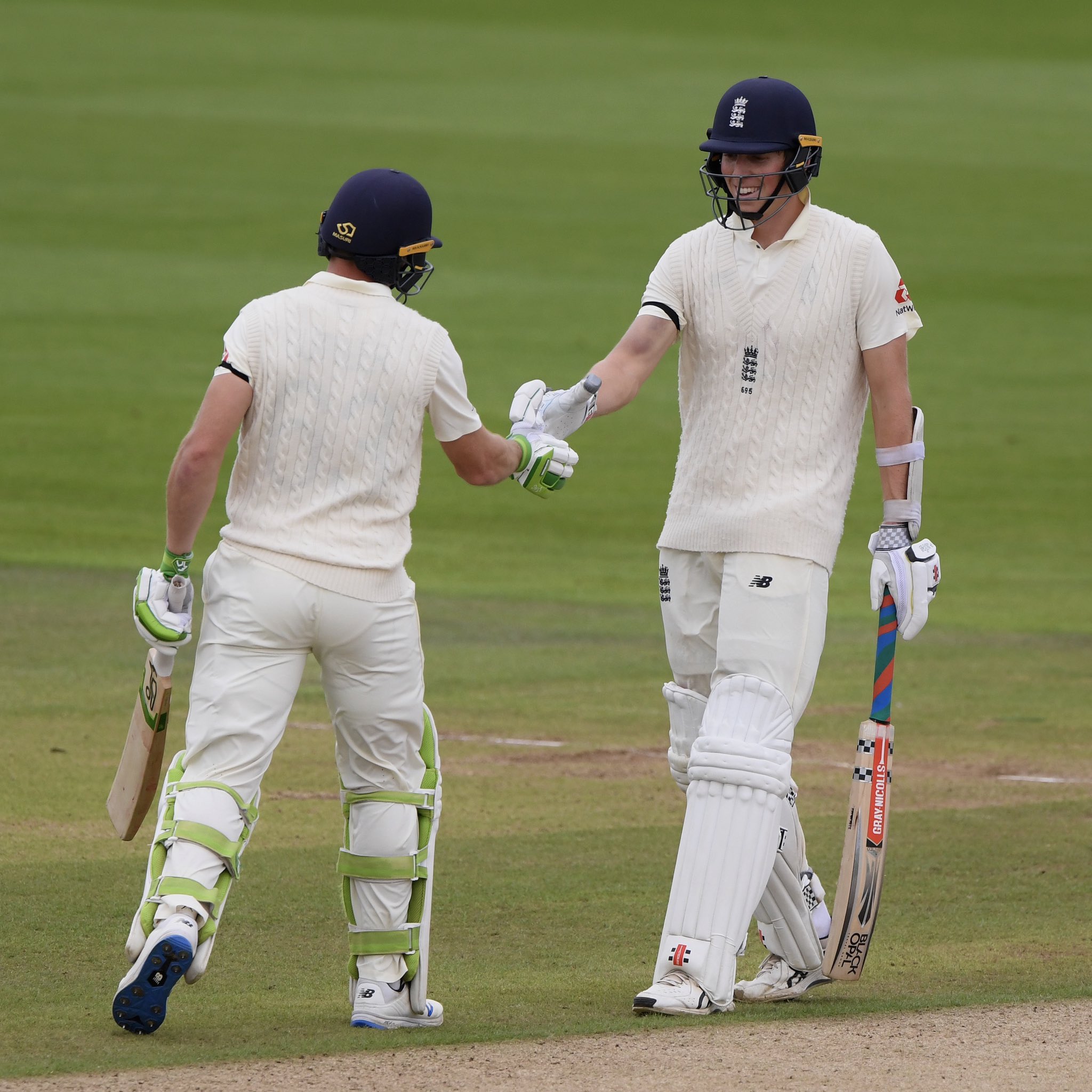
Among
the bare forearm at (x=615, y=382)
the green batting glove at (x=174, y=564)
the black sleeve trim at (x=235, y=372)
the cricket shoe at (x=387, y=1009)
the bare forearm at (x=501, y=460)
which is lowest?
the cricket shoe at (x=387, y=1009)

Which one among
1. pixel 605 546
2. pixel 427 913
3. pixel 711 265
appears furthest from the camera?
pixel 605 546

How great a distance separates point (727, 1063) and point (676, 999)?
1.54ft

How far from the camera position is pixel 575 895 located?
6.71 metres

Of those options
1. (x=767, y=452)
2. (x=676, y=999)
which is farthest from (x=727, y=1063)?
(x=767, y=452)

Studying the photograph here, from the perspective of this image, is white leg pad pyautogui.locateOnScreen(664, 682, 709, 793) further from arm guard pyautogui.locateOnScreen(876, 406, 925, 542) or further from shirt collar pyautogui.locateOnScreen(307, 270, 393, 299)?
shirt collar pyautogui.locateOnScreen(307, 270, 393, 299)

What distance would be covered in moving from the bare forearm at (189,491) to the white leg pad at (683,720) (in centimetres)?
135

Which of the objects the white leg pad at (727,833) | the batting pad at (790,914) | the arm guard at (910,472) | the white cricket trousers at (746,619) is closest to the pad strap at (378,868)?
the white leg pad at (727,833)

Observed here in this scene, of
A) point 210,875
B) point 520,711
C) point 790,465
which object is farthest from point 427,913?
point 520,711

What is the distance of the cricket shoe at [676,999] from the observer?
16.6 ft

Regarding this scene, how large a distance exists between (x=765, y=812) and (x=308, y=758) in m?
3.99

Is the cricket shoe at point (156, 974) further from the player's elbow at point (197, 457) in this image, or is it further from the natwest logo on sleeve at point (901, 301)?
the natwest logo on sleeve at point (901, 301)

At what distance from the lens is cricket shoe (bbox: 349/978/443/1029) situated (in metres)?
5.05

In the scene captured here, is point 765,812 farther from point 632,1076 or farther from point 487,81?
point 487,81

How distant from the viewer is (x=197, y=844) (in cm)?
480
